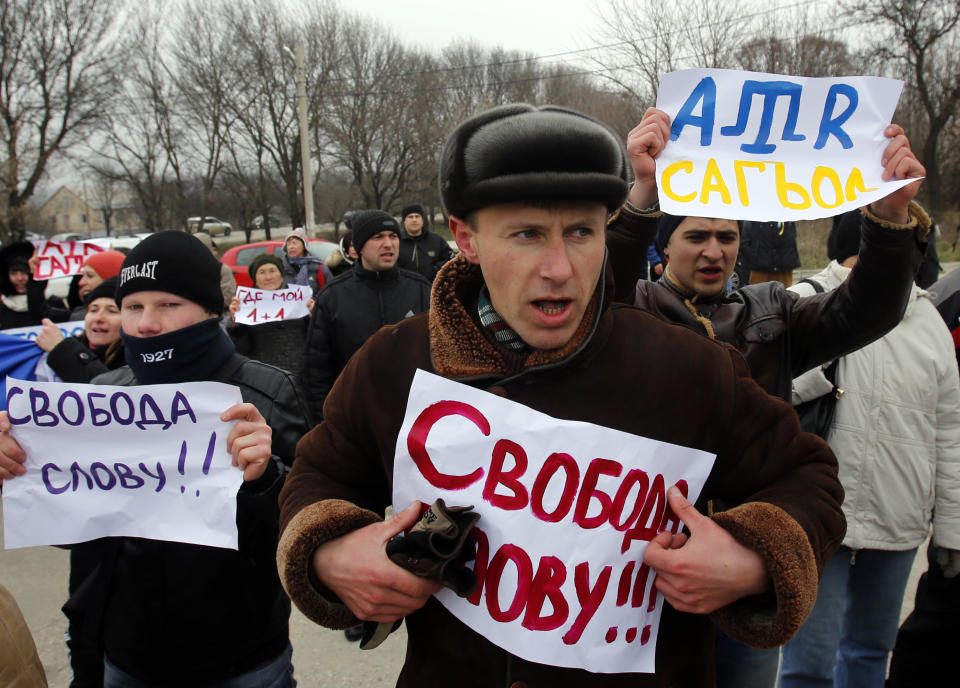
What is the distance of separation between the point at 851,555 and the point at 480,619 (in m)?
1.80

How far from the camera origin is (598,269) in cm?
135

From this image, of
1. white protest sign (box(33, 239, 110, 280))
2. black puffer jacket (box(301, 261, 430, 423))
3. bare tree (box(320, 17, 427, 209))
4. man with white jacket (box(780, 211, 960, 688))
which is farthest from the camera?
bare tree (box(320, 17, 427, 209))

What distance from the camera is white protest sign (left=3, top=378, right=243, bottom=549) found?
1859 millimetres

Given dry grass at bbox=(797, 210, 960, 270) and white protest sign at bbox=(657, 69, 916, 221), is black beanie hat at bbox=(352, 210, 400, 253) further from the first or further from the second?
dry grass at bbox=(797, 210, 960, 270)

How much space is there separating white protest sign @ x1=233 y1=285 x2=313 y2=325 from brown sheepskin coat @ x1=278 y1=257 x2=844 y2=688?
4254 millimetres

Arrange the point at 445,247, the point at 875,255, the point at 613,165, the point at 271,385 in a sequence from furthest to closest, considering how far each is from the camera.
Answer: the point at 445,247, the point at 271,385, the point at 875,255, the point at 613,165

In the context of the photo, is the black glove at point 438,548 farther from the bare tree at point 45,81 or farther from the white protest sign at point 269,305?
the bare tree at point 45,81

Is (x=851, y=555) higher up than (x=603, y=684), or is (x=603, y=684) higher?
(x=603, y=684)

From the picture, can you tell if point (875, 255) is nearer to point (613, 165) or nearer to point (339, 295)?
point (613, 165)

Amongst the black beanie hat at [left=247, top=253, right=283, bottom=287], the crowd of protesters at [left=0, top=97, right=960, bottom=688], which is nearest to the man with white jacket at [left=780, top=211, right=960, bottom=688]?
the crowd of protesters at [left=0, top=97, right=960, bottom=688]

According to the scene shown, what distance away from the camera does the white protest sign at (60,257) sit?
5.18 m

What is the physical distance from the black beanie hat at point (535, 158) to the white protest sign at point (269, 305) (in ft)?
14.5

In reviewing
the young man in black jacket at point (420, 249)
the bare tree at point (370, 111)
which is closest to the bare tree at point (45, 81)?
the bare tree at point (370, 111)

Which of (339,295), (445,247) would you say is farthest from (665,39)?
(339,295)
